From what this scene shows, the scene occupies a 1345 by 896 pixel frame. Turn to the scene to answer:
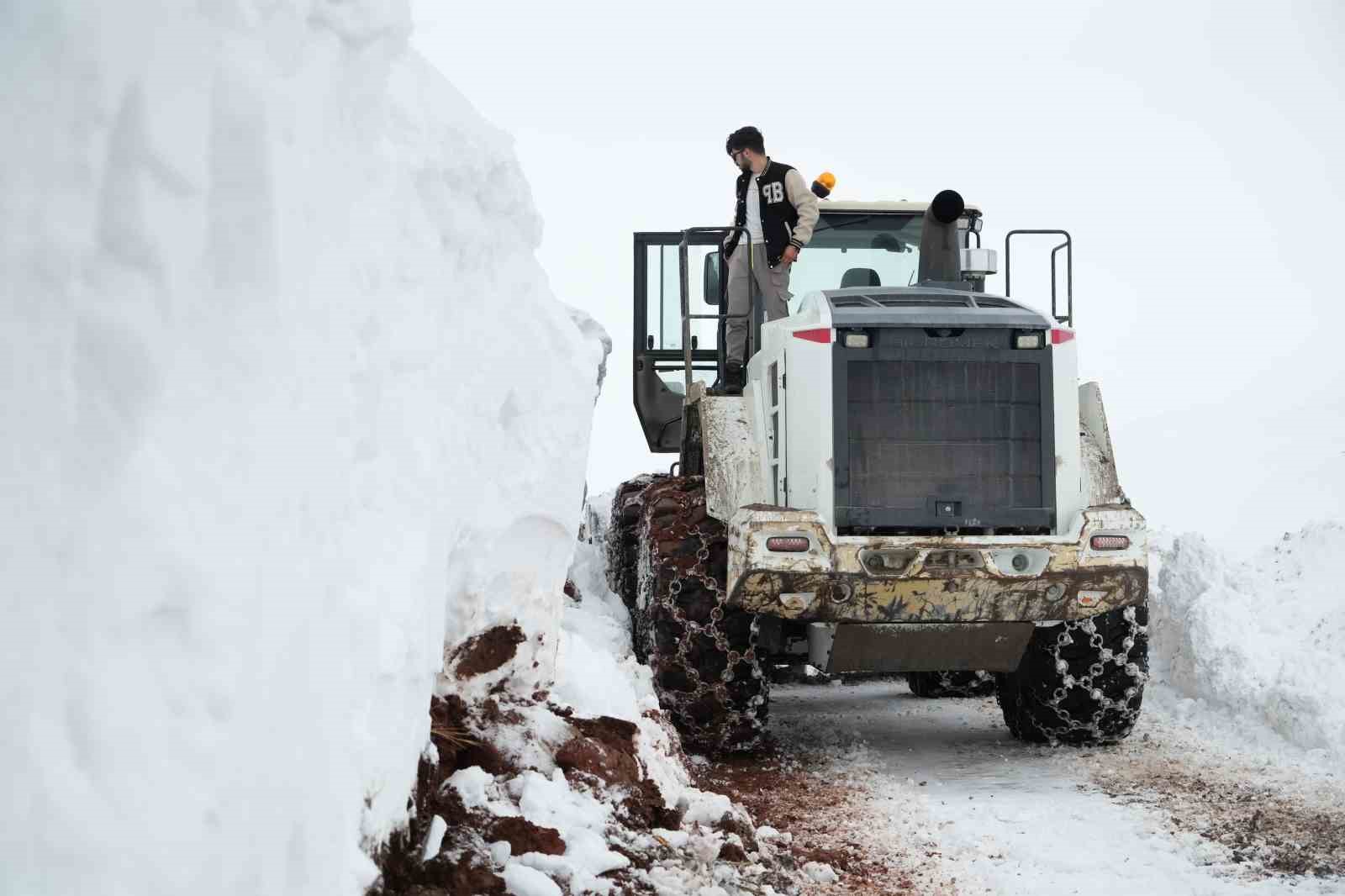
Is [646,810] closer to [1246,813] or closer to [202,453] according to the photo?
[202,453]

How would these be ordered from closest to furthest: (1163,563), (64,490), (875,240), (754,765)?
(64,490) < (754,765) < (875,240) < (1163,563)

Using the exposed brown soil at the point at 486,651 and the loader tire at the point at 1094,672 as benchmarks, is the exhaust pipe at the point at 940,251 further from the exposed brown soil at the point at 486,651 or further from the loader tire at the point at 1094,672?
the exposed brown soil at the point at 486,651

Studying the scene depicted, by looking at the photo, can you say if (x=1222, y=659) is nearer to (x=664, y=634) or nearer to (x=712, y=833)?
(x=664, y=634)

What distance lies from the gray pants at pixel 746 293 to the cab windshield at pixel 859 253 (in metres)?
0.49

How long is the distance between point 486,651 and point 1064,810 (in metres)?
2.70

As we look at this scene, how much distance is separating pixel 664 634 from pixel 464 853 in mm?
3078

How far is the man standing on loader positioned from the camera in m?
7.54

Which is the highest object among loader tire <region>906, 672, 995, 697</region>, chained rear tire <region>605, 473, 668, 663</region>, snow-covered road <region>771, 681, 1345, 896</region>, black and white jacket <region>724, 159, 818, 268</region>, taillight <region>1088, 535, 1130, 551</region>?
black and white jacket <region>724, 159, 818, 268</region>

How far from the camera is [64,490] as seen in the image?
7.11 feet

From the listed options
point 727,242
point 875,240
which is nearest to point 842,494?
point 727,242

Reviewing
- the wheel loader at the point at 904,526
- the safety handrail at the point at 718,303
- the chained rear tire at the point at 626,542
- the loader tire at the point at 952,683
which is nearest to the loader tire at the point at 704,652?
the wheel loader at the point at 904,526

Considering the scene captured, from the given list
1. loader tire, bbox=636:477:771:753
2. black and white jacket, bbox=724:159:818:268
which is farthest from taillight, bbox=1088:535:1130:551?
black and white jacket, bbox=724:159:818:268

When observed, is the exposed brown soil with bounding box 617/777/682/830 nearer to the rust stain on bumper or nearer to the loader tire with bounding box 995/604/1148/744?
the rust stain on bumper

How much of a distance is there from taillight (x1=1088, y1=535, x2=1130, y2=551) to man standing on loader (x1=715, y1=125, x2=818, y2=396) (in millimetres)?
2201
